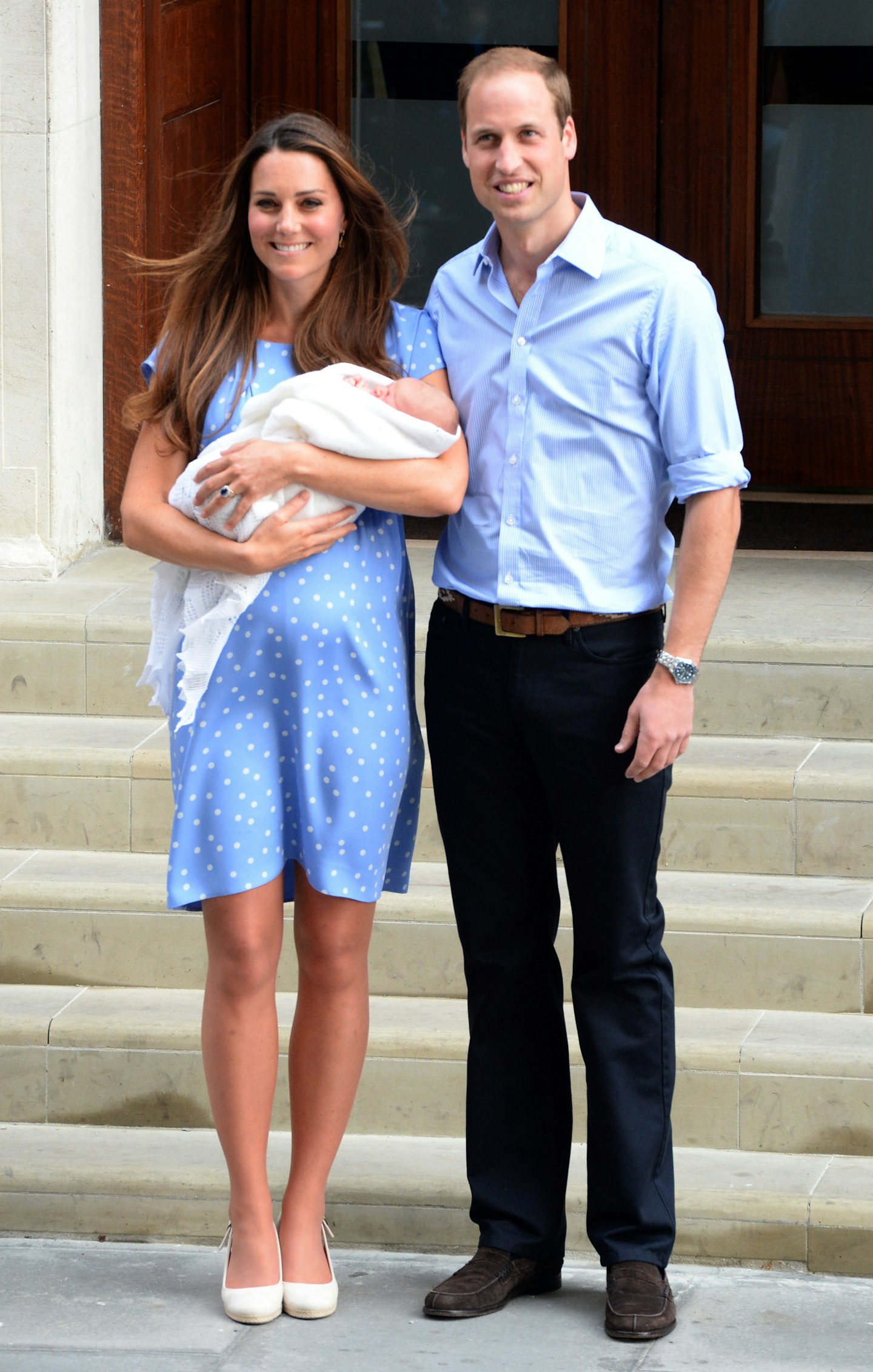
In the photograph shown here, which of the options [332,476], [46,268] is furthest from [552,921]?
[46,268]

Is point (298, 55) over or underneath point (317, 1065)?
over

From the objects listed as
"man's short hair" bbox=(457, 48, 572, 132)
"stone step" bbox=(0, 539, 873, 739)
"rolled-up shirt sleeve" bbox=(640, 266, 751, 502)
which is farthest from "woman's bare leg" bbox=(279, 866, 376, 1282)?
"stone step" bbox=(0, 539, 873, 739)

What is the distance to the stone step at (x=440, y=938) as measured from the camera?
3.87 meters

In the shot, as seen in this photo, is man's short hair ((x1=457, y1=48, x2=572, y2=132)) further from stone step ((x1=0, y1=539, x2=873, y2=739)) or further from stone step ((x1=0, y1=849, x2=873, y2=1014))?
stone step ((x1=0, y1=539, x2=873, y2=739))

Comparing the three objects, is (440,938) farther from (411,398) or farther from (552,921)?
(411,398)

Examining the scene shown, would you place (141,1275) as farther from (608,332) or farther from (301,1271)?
(608,332)

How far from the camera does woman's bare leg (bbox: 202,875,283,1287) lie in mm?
2994

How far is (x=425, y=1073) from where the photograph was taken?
370cm

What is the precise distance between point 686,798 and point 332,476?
164 cm

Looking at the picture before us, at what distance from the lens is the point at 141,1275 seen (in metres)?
3.31

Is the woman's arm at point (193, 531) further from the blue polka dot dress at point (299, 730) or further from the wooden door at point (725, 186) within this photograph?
the wooden door at point (725, 186)

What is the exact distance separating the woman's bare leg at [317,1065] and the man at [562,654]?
0.20 meters

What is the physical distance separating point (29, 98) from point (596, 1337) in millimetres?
3738

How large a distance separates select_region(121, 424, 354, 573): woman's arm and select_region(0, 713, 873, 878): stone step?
150cm
